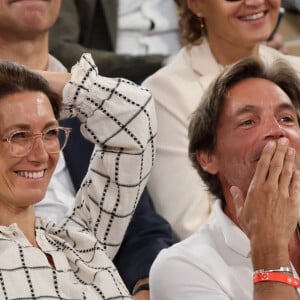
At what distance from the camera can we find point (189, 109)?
7.40ft

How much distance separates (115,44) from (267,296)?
1320 millimetres

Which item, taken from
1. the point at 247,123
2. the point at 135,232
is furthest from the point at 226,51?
the point at 247,123

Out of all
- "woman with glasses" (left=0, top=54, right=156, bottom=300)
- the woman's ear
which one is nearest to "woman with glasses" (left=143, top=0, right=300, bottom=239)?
the woman's ear

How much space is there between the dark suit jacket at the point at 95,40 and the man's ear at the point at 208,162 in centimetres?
76

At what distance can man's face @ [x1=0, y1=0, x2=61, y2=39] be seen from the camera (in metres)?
2.21

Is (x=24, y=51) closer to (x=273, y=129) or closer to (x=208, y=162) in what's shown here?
(x=208, y=162)

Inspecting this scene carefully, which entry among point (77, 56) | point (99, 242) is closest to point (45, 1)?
point (77, 56)

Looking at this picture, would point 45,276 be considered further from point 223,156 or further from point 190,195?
point 190,195

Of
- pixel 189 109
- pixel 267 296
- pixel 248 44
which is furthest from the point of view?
pixel 248 44

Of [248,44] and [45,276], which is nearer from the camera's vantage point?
[45,276]

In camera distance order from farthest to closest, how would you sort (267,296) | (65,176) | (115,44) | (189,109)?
(115,44)
(189,109)
(65,176)
(267,296)

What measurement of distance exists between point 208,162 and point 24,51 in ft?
2.11

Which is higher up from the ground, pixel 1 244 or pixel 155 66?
pixel 1 244

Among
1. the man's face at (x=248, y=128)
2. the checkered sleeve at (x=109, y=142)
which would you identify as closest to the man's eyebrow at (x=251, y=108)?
the man's face at (x=248, y=128)
